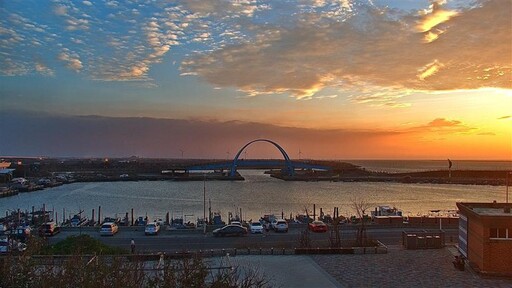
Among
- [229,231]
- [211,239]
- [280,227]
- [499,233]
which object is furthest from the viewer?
[280,227]

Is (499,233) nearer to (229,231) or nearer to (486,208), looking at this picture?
(486,208)

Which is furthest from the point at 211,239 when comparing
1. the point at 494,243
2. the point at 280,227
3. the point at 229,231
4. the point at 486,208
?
the point at 494,243

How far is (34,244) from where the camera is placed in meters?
8.20

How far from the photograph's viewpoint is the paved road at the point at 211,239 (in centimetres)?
1930

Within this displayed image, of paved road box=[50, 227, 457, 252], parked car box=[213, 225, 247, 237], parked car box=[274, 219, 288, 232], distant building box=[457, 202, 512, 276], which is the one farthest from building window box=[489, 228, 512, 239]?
parked car box=[274, 219, 288, 232]

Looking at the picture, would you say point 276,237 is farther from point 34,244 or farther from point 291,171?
point 291,171

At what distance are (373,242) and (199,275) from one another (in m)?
13.1

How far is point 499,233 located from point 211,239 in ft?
39.4

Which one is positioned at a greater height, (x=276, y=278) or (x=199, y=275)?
(x=199, y=275)

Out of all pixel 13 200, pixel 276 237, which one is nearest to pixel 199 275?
pixel 276 237

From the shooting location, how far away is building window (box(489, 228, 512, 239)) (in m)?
13.0

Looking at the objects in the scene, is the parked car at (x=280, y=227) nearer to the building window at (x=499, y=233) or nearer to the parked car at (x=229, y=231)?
the parked car at (x=229, y=231)

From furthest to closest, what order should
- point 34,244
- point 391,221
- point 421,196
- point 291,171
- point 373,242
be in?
point 291,171 < point 421,196 < point 391,221 < point 373,242 < point 34,244

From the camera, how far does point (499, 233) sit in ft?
43.0
